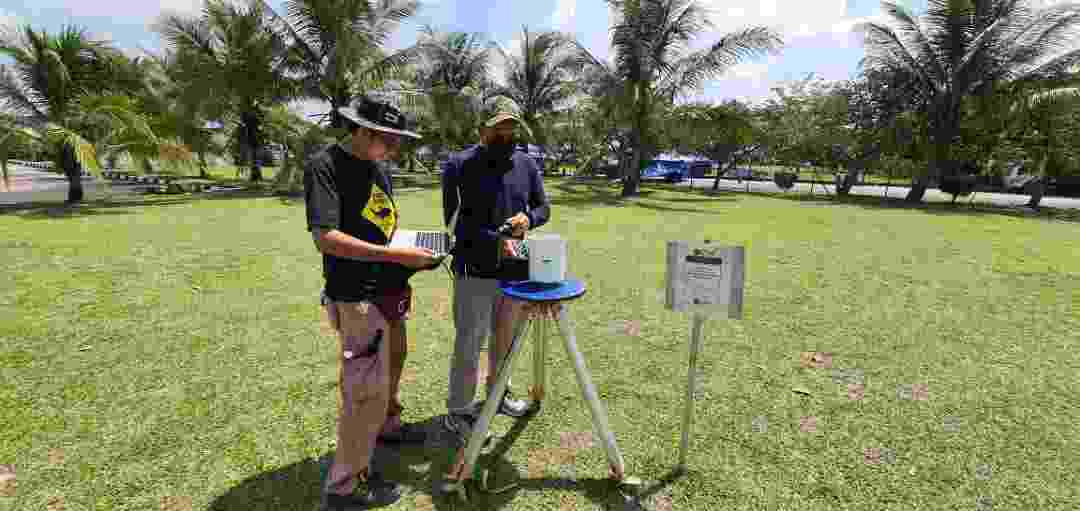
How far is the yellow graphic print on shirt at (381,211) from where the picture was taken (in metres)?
2.16

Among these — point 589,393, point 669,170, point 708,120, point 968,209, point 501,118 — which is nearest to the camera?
point 589,393

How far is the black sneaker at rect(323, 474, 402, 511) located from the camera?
2.30 metres

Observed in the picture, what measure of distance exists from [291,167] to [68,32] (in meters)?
5.74

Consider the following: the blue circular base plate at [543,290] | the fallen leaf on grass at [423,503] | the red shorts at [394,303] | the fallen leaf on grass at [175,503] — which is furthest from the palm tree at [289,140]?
the blue circular base plate at [543,290]

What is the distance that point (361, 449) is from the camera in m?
2.27

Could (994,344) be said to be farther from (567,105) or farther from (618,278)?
(567,105)

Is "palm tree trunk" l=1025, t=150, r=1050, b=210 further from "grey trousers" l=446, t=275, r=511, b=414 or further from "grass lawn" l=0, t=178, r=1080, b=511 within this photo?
"grey trousers" l=446, t=275, r=511, b=414

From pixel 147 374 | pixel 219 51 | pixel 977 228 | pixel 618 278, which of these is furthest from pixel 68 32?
pixel 977 228

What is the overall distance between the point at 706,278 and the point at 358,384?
5.29ft

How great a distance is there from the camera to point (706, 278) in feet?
8.02

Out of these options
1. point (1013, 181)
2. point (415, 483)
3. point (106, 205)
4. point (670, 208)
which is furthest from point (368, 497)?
point (1013, 181)

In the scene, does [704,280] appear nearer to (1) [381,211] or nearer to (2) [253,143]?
(1) [381,211]

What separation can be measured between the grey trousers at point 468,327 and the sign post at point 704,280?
35.1 inches

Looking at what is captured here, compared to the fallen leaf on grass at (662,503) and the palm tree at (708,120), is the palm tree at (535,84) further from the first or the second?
the fallen leaf on grass at (662,503)
